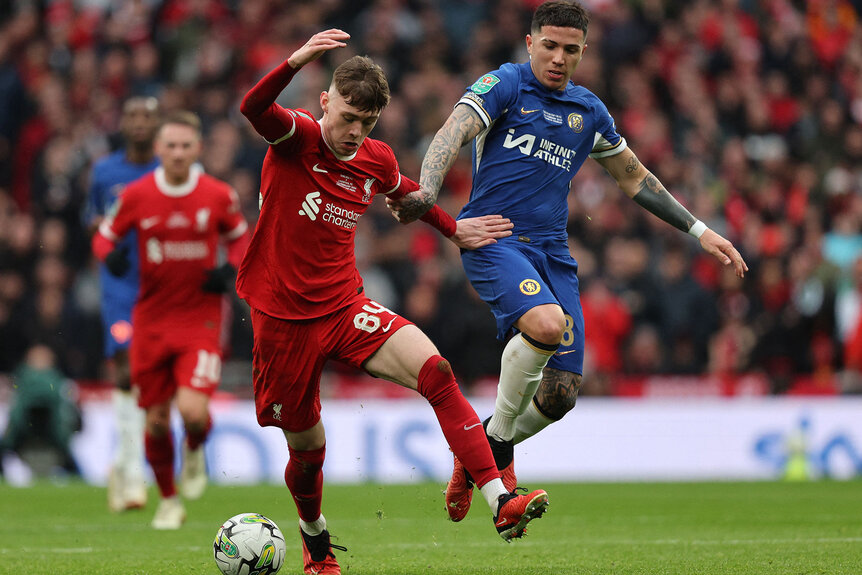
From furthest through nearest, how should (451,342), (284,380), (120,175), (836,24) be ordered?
1. (836,24)
2. (451,342)
3. (120,175)
4. (284,380)

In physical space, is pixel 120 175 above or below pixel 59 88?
above

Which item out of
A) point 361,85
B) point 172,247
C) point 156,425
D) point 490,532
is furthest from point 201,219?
point 361,85

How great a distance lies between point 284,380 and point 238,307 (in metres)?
8.46

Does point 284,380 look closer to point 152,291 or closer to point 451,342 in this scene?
point 152,291

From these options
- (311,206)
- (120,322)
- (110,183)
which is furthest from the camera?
(110,183)

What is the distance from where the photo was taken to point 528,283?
6844 millimetres

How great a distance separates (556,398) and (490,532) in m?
2.06

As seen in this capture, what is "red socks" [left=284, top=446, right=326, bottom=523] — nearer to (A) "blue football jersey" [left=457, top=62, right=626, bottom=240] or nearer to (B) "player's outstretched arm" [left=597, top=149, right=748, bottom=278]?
(A) "blue football jersey" [left=457, top=62, right=626, bottom=240]

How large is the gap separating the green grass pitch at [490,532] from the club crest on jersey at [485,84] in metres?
2.32

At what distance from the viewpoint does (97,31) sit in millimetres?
17875

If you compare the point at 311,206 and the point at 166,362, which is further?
the point at 166,362

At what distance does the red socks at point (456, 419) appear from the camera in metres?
6.04

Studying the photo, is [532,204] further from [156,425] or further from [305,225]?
[156,425]

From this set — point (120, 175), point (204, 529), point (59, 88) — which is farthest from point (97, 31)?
point (204, 529)
